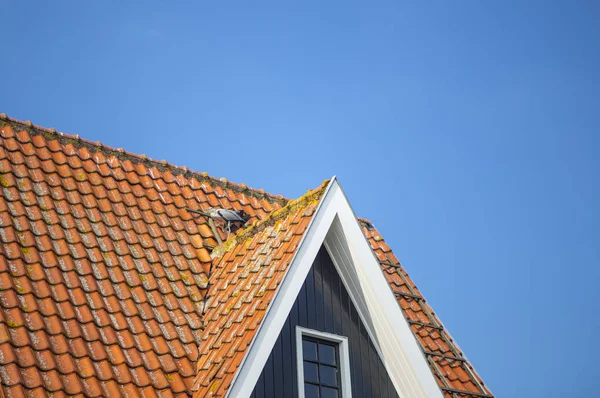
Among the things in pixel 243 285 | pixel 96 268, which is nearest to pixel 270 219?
pixel 243 285

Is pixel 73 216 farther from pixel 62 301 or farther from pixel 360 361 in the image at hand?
pixel 360 361

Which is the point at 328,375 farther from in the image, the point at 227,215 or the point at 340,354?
the point at 227,215

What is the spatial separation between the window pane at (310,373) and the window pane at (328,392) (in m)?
0.13

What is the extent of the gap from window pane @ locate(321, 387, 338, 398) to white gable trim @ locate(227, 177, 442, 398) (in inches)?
32.6

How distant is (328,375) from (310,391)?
1.26ft

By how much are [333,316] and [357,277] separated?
1.98 feet

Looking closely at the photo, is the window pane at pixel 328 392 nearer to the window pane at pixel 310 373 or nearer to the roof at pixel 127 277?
the window pane at pixel 310 373

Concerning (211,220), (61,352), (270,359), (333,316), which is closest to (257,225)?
(211,220)

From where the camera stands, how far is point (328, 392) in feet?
28.8

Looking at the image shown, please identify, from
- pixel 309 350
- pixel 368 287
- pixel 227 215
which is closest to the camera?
pixel 309 350

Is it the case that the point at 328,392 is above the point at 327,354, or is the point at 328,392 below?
below

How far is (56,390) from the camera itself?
7.22 meters

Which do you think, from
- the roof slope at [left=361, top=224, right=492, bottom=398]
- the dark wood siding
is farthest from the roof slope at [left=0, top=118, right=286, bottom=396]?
the roof slope at [left=361, top=224, right=492, bottom=398]

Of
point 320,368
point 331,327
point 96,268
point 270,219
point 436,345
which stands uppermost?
point 270,219
